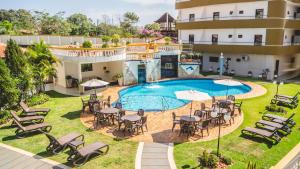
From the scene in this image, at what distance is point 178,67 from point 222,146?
20928 mm

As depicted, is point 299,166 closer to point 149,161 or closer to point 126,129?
point 149,161

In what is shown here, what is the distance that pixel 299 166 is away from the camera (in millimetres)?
9391

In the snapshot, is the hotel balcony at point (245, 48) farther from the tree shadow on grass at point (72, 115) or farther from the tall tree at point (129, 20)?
the tall tree at point (129, 20)

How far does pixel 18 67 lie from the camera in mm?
19469

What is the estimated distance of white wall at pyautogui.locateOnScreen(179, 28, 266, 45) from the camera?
3342 centimetres

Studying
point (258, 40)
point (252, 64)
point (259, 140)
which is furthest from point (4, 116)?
point (258, 40)

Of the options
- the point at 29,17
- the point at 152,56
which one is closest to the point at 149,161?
the point at 152,56

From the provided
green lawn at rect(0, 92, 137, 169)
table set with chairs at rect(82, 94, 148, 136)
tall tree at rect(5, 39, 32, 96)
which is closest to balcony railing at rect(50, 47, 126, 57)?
tall tree at rect(5, 39, 32, 96)

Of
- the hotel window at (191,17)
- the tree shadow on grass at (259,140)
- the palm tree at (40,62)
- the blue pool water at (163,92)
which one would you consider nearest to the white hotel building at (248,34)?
the hotel window at (191,17)

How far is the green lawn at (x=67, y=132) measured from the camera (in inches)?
442

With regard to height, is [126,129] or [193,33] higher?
[193,33]

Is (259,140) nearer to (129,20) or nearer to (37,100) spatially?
(37,100)

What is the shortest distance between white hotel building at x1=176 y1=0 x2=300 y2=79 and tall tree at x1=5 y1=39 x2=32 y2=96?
2520 cm

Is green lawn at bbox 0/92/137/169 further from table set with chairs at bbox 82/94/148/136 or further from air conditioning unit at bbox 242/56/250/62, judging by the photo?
air conditioning unit at bbox 242/56/250/62
